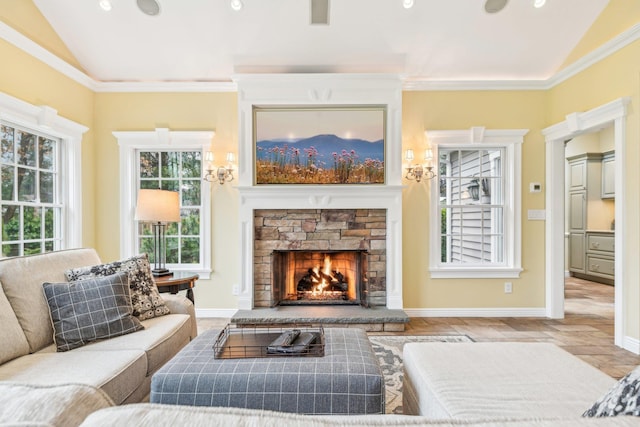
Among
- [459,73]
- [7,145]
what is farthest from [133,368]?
[459,73]

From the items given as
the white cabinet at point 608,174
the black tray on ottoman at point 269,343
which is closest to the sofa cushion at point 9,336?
the black tray on ottoman at point 269,343

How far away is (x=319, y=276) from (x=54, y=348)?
269 cm

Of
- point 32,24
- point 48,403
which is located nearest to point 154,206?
point 32,24

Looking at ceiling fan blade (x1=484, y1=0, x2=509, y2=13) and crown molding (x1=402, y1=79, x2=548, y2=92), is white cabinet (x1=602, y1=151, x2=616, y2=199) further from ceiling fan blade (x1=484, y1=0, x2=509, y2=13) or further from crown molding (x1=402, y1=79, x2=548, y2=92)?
ceiling fan blade (x1=484, y1=0, x2=509, y2=13)

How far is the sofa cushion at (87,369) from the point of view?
62.2 inches

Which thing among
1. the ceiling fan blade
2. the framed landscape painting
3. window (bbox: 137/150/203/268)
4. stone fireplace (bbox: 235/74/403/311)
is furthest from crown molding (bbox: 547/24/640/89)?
window (bbox: 137/150/203/268)

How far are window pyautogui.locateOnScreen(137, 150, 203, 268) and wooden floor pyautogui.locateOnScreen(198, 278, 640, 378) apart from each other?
883 mm

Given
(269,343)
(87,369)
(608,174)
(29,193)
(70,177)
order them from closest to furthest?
(87,369) < (269,343) < (29,193) < (70,177) < (608,174)

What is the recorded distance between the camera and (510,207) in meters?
4.20

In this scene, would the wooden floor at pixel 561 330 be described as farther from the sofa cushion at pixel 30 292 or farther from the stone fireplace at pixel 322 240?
the sofa cushion at pixel 30 292

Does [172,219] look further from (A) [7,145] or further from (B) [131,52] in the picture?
(B) [131,52]

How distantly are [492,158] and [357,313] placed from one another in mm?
2505

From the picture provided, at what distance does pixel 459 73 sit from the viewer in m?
4.09

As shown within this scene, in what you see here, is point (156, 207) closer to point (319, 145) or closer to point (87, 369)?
point (87, 369)
